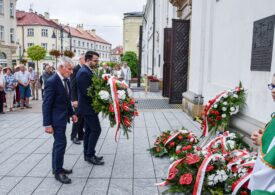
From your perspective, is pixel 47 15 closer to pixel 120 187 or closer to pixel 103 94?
pixel 103 94

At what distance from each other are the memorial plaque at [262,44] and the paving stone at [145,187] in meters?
2.50

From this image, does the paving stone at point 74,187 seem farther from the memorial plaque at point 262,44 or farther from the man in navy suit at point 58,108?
the memorial plaque at point 262,44

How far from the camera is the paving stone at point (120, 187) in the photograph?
3.92 meters

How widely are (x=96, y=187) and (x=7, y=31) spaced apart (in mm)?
43841

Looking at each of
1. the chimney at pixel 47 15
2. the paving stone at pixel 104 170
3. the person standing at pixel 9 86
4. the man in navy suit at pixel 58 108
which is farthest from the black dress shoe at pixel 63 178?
the chimney at pixel 47 15

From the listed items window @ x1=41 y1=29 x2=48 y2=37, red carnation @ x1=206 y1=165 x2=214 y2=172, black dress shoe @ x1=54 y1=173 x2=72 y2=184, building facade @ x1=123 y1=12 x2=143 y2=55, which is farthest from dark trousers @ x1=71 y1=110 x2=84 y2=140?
window @ x1=41 y1=29 x2=48 y2=37

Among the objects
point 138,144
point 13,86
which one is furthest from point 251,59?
point 13,86

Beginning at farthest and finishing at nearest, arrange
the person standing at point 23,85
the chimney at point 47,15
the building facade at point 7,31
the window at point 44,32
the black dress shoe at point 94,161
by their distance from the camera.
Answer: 1. the chimney at point 47,15
2. the window at point 44,32
3. the building facade at point 7,31
4. the person standing at point 23,85
5. the black dress shoe at point 94,161

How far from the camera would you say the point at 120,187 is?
161 inches

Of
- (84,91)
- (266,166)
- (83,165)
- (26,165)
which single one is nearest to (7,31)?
(26,165)

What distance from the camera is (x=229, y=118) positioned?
5426mm

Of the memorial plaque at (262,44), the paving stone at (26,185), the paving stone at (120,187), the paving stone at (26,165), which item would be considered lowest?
the paving stone at (26,165)

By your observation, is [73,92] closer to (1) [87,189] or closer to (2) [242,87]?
(1) [87,189]

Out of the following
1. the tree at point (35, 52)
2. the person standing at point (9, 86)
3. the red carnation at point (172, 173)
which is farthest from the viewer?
the tree at point (35, 52)
